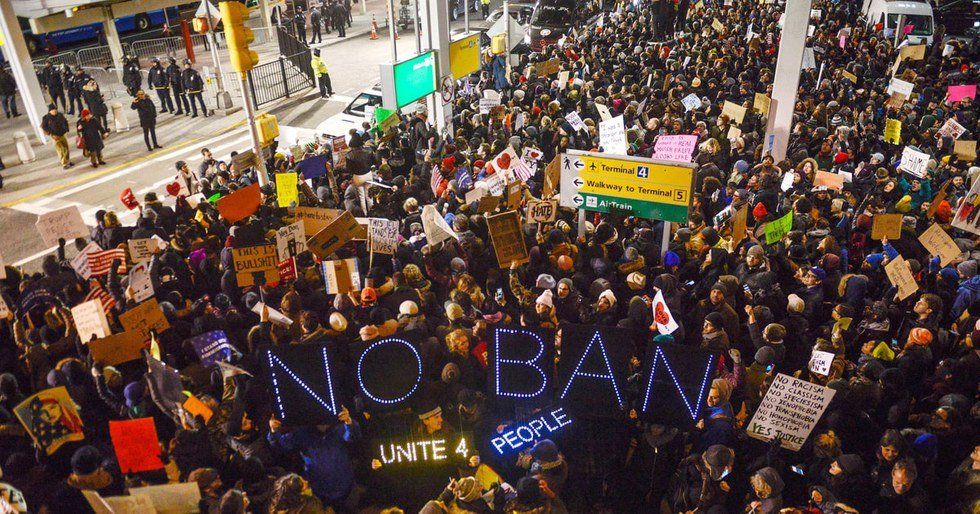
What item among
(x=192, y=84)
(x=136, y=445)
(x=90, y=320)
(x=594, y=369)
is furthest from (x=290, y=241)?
(x=192, y=84)

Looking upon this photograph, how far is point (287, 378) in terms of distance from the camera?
5.41 meters

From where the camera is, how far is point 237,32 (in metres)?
9.44

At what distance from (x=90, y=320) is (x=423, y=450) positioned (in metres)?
3.37

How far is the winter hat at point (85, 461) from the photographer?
4.94m

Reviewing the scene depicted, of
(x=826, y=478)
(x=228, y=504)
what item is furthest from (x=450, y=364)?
(x=826, y=478)

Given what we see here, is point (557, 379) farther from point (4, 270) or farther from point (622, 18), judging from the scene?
point (622, 18)

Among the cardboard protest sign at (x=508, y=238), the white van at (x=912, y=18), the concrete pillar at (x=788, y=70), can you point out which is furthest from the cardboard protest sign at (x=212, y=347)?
the white van at (x=912, y=18)

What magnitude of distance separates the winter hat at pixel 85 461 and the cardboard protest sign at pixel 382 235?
3.57 m

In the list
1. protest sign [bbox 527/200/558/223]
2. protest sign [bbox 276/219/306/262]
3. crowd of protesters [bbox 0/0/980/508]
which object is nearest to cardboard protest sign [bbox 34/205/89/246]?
crowd of protesters [bbox 0/0/980/508]

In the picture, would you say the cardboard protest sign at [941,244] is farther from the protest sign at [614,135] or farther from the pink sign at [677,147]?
the protest sign at [614,135]

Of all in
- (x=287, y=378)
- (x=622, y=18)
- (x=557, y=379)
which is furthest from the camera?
(x=622, y=18)

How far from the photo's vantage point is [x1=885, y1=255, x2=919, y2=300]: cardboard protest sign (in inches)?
272

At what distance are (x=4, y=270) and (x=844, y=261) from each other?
9.62 metres

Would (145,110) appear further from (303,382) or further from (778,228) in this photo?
(778,228)
